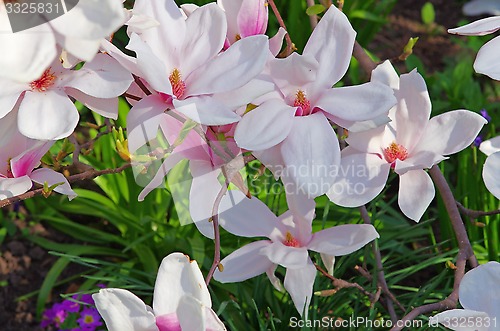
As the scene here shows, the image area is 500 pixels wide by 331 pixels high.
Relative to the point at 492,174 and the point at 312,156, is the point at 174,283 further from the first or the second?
the point at 492,174

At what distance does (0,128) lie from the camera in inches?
24.8

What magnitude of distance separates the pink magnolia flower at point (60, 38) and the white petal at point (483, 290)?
0.43 m

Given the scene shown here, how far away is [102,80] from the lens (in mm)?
617

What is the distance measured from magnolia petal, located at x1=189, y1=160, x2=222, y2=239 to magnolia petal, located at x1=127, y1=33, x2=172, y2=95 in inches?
5.8

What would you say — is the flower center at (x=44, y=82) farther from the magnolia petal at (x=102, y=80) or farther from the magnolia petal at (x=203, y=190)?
the magnolia petal at (x=203, y=190)

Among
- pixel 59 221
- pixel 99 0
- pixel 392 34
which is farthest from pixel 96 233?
pixel 392 34

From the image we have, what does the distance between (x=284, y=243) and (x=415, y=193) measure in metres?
0.21

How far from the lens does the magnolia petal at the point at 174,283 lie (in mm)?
642

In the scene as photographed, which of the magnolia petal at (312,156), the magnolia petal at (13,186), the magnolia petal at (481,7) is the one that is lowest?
the magnolia petal at (481,7)

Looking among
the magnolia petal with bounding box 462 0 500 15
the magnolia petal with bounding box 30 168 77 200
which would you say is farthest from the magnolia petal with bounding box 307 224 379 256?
the magnolia petal with bounding box 462 0 500 15

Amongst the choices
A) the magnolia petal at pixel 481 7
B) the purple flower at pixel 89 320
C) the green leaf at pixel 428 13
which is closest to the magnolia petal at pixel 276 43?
the purple flower at pixel 89 320

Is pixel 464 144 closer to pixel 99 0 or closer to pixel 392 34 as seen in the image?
pixel 99 0

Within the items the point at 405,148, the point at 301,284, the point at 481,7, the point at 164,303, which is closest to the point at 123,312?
the point at 164,303

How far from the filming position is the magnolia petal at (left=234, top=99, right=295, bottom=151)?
2.04 feet
